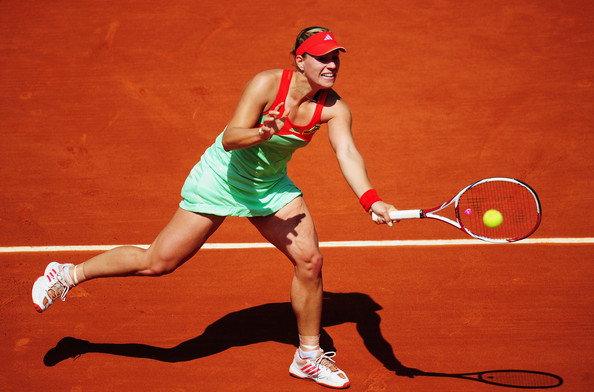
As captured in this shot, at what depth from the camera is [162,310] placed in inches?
182

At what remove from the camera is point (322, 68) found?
3.43 metres

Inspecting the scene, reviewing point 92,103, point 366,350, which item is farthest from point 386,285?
point 92,103

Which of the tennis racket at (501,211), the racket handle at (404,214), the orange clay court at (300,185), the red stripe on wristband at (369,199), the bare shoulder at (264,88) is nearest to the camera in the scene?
the racket handle at (404,214)

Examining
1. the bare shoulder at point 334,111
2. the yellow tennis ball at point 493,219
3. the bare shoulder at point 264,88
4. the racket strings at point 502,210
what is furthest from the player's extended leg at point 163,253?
the racket strings at point 502,210

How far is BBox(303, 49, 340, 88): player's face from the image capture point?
3.42 metres

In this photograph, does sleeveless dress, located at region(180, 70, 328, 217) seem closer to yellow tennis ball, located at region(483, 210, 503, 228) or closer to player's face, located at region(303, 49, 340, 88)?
player's face, located at region(303, 49, 340, 88)

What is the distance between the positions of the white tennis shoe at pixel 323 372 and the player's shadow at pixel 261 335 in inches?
12.7

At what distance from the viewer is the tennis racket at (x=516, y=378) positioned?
151 inches

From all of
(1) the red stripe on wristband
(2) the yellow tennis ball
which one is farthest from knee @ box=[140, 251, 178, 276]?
(2) the yellow tennis ball

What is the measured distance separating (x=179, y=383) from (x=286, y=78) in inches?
79.8

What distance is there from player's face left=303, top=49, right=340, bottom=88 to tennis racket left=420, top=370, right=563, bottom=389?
195cm

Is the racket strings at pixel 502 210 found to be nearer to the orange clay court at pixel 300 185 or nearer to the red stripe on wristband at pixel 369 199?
the orange clay court at pixel 300 185

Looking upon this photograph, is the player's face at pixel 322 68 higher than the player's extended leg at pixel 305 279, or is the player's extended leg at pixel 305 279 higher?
the player's face at pixel 322 68

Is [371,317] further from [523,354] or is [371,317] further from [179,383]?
[179,383]
